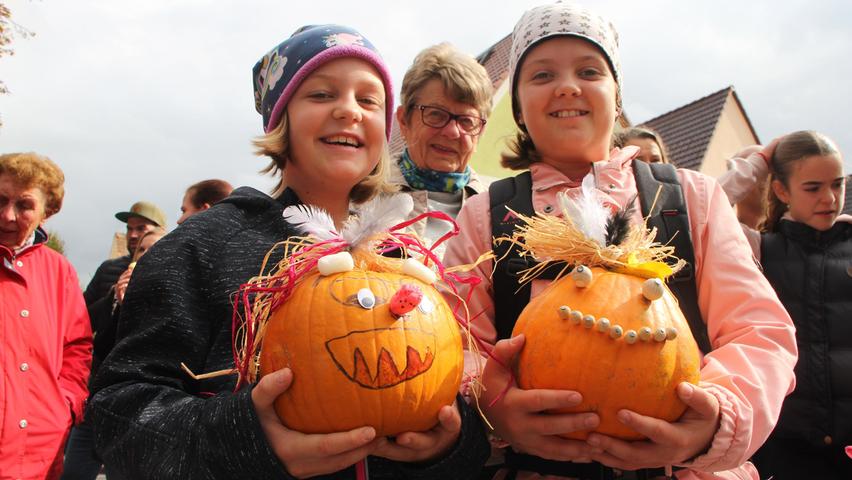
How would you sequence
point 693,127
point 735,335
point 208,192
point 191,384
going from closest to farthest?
point 735,335, point 191,384, point 208,192, point 693,127

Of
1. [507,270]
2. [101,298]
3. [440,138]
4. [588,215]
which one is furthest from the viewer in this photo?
[101,298]

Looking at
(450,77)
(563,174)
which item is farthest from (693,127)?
(563,174)

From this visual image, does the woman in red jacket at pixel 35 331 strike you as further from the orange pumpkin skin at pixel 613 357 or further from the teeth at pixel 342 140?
the orange pumpkin skin at pixel 613 357

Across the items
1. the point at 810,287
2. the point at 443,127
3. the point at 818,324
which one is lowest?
the point at 818,324

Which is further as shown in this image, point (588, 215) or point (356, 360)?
point (588, 215)

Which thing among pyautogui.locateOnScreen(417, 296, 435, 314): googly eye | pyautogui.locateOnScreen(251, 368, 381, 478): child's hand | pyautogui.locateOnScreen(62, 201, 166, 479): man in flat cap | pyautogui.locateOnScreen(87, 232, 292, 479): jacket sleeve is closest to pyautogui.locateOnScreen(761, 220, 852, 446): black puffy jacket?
pyautogui.locateOnScreen(417, 296, 435, 314): googly eye

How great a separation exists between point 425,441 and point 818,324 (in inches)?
125

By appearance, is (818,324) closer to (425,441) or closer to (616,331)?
(616,331)

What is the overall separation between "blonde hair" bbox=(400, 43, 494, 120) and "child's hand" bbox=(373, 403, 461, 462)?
2.48m

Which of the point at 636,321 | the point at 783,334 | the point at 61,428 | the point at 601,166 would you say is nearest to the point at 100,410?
the point at 636,321

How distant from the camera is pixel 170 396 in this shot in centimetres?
179

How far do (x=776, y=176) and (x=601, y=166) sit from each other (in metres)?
2.75

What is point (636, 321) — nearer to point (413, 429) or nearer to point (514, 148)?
point (413, 429)

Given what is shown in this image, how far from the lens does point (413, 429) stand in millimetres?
1568
